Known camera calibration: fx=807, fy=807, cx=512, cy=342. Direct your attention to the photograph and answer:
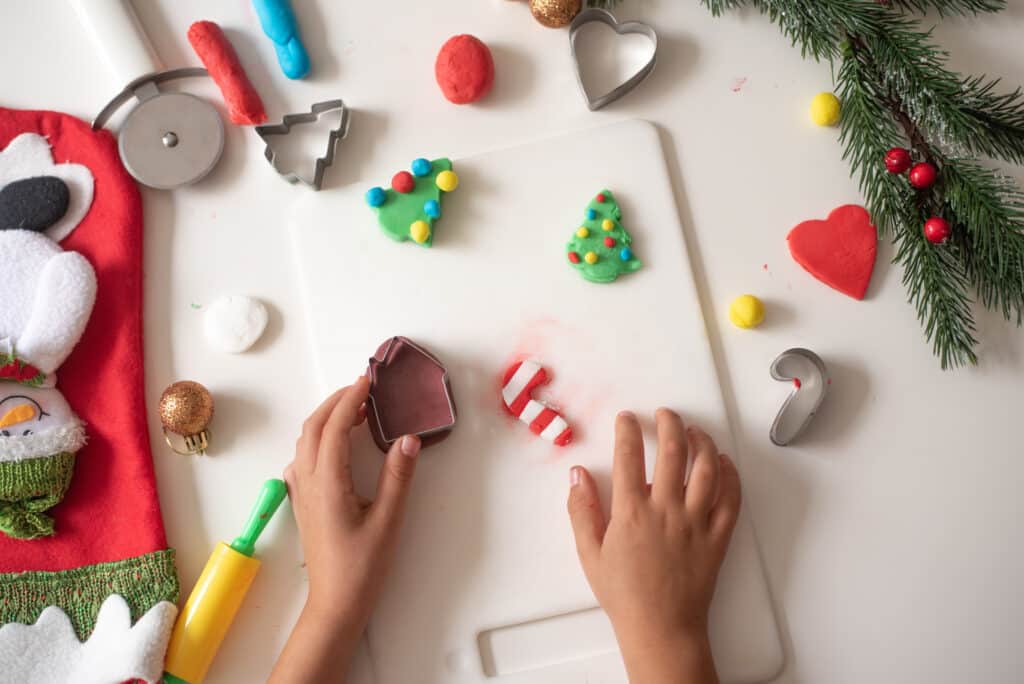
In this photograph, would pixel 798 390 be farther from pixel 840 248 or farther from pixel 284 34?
pixel 284 34

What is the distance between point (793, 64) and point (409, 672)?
0.67 m

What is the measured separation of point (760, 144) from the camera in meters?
0.76

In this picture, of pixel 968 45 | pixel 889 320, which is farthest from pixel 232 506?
pixel 968 45

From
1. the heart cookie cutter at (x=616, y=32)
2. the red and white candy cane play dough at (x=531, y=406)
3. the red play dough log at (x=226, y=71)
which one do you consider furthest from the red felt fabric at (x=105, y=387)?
the heart cookie cutter at (x=616, y=32)

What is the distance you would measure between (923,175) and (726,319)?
20cm

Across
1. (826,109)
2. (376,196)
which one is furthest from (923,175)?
(376,196)

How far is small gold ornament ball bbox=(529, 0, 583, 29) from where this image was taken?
0.76m

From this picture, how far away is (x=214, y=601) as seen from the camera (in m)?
0.71

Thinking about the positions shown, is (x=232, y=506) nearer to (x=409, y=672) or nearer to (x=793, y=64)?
(x=409, y=672)

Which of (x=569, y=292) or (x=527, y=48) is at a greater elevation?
(x=527, y=48)

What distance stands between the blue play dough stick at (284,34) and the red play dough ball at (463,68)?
0.14 meters

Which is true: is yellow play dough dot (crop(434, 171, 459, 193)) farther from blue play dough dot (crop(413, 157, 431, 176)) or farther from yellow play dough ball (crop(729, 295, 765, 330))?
yellow play dough ball (crop(729, 295, 765, 330))

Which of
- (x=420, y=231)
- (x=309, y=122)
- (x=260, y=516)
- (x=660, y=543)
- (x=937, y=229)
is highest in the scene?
(x=309, y=122)

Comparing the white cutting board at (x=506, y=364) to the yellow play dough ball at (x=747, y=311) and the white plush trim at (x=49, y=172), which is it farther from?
the white plush trim at (x=49, y=172)
